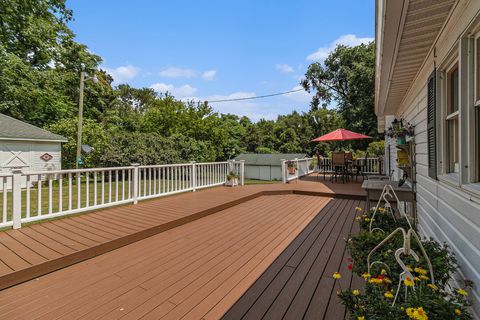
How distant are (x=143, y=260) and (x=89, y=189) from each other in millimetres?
5890

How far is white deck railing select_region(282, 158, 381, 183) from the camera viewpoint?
365 inches

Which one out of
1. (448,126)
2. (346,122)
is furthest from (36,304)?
(346,122)

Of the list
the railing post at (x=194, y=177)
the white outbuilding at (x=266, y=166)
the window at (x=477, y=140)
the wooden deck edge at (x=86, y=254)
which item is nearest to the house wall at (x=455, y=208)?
the window at (x=477, y=140)

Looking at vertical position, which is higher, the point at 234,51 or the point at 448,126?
the point at 234,51

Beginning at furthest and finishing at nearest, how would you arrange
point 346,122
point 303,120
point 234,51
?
point 303,120 → point 346,122 → point 234,51

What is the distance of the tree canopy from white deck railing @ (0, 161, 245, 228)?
4324 mm

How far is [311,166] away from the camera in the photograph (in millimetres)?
12648

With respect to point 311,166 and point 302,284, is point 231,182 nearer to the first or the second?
point 302,284

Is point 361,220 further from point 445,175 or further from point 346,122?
point 346,122

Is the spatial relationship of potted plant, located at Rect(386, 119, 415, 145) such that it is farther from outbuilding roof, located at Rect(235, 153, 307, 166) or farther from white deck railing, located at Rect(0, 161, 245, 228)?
outbuilding roof, located at Rect(235, 153, 307, 166)

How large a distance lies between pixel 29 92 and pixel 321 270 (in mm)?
15686

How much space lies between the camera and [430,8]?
1.83 meters

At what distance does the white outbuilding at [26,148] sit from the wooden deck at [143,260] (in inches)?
331

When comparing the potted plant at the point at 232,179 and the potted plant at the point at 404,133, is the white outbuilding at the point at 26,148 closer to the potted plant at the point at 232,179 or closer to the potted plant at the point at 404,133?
the potted plant at the point at 232,179
